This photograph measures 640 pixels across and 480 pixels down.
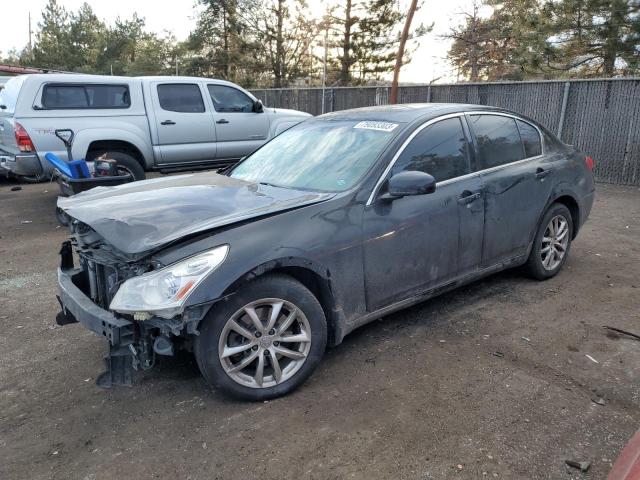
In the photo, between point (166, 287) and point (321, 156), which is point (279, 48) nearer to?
point (321, 156)

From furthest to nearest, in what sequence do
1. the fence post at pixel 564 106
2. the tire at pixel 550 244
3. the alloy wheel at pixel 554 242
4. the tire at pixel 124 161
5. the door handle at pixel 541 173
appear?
the fence post at pixel 564 106
the tire at pixel 124 161
the alloy wheel at pixel 554 242
the tire at pixel 550 244
the door handle at pixel 541 173


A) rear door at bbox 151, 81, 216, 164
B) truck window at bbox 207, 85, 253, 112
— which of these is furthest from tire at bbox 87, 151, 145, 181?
truck window at bbox 207, 85, 253, 112

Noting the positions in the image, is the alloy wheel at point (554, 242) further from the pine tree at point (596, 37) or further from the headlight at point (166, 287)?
the pine tree at point (596, 37)

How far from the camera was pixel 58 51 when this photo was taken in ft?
159

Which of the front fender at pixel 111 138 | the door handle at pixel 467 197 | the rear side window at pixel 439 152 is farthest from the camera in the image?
the front fender at pixel 111 138

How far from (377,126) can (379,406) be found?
2.06 m

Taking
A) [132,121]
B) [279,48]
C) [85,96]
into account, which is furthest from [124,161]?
[279,48]

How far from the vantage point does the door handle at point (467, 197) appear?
3.90 metres

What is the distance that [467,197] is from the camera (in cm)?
395

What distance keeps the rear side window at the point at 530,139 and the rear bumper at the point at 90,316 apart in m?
3.71

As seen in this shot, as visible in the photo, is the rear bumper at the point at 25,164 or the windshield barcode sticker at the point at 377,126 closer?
the windshield barcode sticker at the point at 377,126

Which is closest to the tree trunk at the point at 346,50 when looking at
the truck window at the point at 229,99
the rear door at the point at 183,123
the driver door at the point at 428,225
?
the truck window at the point at 229,99

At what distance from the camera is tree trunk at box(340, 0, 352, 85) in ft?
89.6

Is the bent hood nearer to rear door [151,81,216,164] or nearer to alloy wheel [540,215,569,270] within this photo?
alloy wheel [540,215,569,270]
